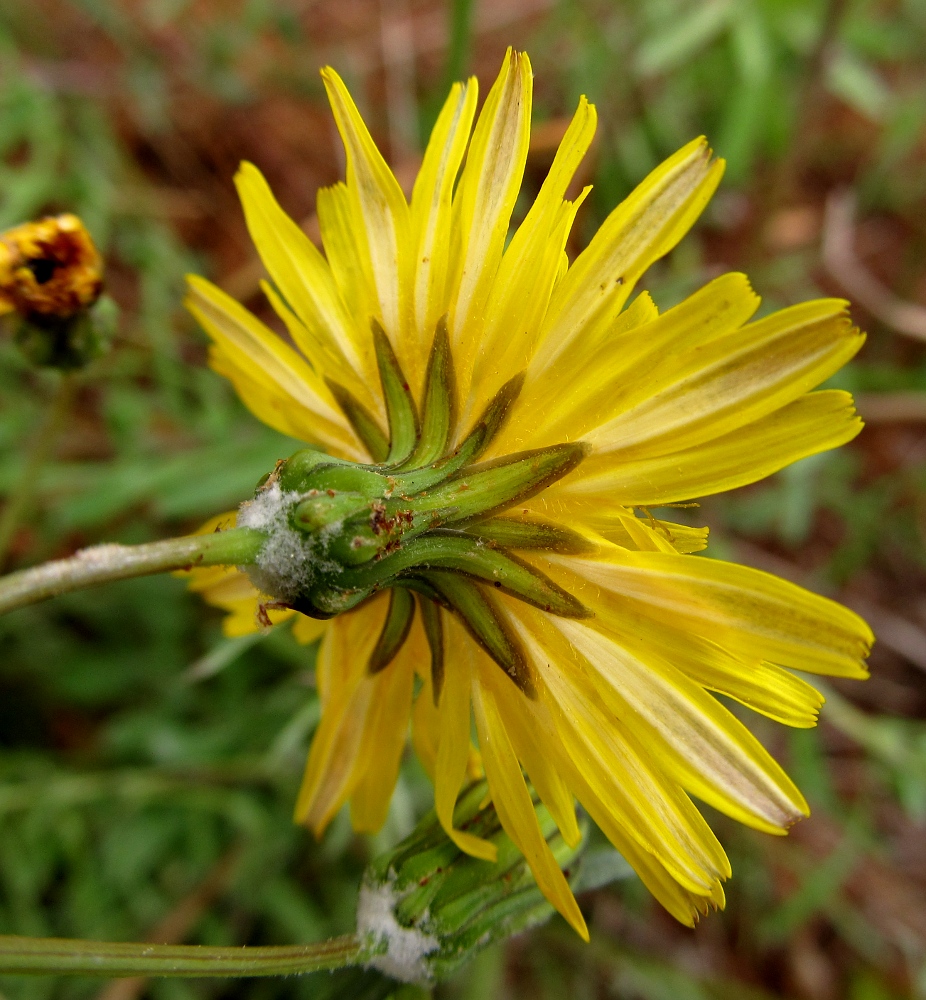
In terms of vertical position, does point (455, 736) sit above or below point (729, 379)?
below

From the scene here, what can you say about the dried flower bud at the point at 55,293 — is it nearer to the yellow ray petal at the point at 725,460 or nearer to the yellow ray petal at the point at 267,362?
the yellow ray petal at the point at 267,362

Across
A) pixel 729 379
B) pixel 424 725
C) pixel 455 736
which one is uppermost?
pixel 729 379

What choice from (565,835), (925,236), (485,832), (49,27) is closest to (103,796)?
(485,832)

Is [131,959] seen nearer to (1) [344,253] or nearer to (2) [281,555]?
(2) [281,555]

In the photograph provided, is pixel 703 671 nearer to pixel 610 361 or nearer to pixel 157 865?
pixel 610 361

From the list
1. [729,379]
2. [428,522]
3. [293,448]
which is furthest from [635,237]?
[293,448]

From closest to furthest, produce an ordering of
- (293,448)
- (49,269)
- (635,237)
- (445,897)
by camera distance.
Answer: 1. (635,237)
2. (445,897)
3. (49,269)
4. (293,448)

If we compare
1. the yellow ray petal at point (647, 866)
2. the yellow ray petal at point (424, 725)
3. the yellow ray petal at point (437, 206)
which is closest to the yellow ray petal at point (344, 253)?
the yellow ray petal at point (437, 206)
